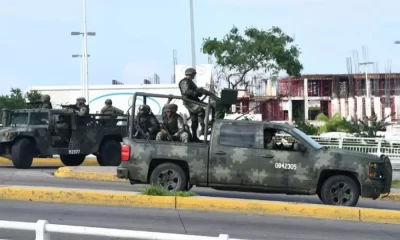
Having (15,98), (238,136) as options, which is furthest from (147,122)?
(15,98)

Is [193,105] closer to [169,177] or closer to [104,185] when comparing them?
[169,177]

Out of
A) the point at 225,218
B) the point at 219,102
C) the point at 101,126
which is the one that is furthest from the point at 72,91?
the point at 225,218

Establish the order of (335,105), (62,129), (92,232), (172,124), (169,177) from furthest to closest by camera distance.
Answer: (335,105), (62,129), (172,124), (169,177), (92,232)

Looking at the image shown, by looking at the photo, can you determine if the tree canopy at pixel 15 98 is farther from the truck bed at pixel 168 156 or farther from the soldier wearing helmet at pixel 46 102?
the truck bed at pixel 168 156

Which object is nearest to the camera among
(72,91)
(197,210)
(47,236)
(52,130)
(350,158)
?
(47,236)

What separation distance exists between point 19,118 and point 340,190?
36.8 feet

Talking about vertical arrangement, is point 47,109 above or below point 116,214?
above

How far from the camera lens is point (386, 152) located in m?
24.3

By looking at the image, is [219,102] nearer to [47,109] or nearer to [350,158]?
[350,158]

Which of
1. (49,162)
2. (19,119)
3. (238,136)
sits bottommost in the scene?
(49,162)

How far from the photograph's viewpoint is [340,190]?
1262 cm

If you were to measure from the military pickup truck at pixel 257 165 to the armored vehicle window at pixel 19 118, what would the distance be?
8.01 meters

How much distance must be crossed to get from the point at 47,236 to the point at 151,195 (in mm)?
6421

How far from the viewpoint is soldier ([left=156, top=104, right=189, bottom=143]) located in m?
13.6
